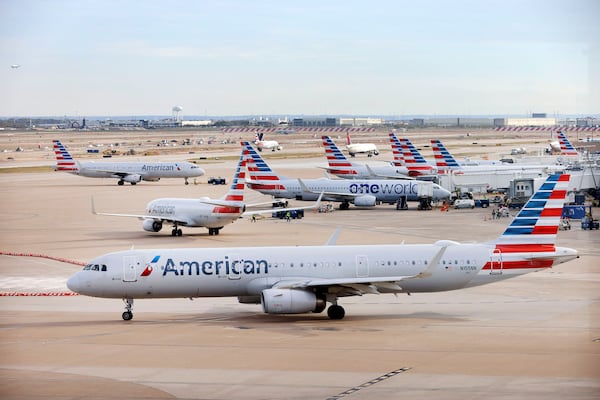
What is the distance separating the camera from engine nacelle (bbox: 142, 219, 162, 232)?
3172 inches

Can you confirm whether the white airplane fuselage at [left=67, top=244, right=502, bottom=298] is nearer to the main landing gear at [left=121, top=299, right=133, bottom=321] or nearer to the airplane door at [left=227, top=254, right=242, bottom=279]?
the airplane door at [left=227, top=254, right=242, bottom=279]

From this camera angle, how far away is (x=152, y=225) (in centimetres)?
8075

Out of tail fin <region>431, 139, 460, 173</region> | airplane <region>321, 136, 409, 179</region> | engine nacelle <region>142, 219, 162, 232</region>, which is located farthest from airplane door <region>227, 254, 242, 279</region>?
airplane <region>321, 136, 409, 179</region>

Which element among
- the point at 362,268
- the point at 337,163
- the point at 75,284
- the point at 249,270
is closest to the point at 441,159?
the point at 337,163

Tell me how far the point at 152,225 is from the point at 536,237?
42.2 meters

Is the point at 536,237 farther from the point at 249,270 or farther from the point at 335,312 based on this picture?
the point at 249,270

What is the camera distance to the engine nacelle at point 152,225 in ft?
264

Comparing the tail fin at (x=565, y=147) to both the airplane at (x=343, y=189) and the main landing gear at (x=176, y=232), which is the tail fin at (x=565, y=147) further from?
the main landing gear at (x=176, y=232)

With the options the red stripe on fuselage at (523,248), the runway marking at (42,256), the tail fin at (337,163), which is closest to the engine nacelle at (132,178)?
the tail fin at (337,163)

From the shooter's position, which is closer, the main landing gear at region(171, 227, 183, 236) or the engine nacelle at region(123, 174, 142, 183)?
the main landing gear at region(171, 227, 183, 236)

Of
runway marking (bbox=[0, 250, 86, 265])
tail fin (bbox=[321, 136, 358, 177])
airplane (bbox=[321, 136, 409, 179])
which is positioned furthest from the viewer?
tail fin (bbox=[321, 136, 358, 177])

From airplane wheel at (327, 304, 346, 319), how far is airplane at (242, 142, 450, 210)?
57747 millimetres

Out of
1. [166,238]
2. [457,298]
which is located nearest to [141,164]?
[166,238]

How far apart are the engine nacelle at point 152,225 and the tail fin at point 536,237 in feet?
133
